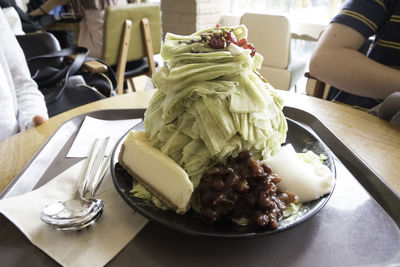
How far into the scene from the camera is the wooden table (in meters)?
0.68

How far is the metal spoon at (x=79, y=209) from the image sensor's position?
1.60ft

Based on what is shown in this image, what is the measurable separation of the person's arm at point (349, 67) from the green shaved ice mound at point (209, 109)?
706mm

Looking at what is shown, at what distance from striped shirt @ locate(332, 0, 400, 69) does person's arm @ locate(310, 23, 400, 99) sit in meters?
0.04

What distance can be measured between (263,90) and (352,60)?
29.2 inches

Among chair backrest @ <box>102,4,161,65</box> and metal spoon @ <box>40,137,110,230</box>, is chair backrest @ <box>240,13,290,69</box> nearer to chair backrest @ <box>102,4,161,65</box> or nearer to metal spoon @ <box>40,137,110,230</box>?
chair backrest @ <box>102,4,161,65</box>

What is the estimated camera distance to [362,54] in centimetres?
110

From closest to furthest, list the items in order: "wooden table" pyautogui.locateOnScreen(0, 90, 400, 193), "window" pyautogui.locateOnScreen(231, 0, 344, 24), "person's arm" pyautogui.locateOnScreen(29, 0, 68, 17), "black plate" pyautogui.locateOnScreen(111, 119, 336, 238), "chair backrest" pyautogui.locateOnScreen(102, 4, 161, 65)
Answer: "black plate" pyautogui.locateOnScreen(111, 119, 336, 238), "wooden table" pyautogui.locateOnScreen(0, 90, 400, 193), "chair backrest" pyautogui.locateOnScreen(102, 4, 161, 65), "window" pyautogui.locateOnScreen(231, 0, 344, 24), "person's arm" pyautogui.locateOnScreen(29, 0, 68, 17)

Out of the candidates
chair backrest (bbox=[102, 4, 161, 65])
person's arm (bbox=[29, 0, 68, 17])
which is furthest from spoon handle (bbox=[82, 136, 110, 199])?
person's arm (bbox=[29, 0, 68, 17])

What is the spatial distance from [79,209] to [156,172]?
163 mm

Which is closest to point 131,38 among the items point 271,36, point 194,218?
point 271,36

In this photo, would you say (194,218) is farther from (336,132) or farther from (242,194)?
(336,132)

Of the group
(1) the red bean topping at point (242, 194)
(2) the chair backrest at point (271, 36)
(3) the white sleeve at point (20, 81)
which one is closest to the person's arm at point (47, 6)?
(2) the chair backrest at point (271, 36)

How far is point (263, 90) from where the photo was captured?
566mm

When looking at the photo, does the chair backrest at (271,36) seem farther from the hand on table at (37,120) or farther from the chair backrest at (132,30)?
the hand on table at (37,120)
